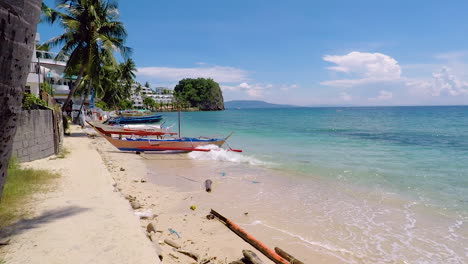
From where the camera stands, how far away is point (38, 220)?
489cm

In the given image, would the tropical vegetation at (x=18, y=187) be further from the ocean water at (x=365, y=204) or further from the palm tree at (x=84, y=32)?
the palm tree at (x=84, y=32)

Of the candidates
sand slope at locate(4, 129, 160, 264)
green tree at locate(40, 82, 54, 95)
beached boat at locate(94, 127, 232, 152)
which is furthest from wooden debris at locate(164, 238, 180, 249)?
green tree at locate(40, 82, 54, 95)

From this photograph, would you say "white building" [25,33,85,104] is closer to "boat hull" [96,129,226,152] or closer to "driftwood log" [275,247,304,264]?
"boat hull" [96,129,226,152]

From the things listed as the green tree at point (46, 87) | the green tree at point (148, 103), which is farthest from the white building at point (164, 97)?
the green tree at point (46, 87)

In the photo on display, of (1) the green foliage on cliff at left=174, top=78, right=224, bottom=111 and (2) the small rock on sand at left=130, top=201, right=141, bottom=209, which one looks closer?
(2) the small rock on sand at left=130, top=201, right=141, bottom=209

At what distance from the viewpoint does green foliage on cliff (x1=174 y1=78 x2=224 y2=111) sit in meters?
144

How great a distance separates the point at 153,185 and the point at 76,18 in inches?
584

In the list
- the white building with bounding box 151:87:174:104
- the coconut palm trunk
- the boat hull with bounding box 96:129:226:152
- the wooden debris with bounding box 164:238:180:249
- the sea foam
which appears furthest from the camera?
the white building with bounding box 151:87:174:104

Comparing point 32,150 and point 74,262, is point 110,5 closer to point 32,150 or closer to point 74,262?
point 32,150

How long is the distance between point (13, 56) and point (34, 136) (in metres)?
8.60

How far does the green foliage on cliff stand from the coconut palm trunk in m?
140

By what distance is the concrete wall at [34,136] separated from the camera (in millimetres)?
8758

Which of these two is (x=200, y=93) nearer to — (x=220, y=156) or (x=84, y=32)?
(x=84, y=32)

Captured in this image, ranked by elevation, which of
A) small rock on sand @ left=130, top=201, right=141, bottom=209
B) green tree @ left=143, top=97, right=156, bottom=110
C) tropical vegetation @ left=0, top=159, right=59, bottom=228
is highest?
green tree @ left=143, top=97, right=156, bottom=110
